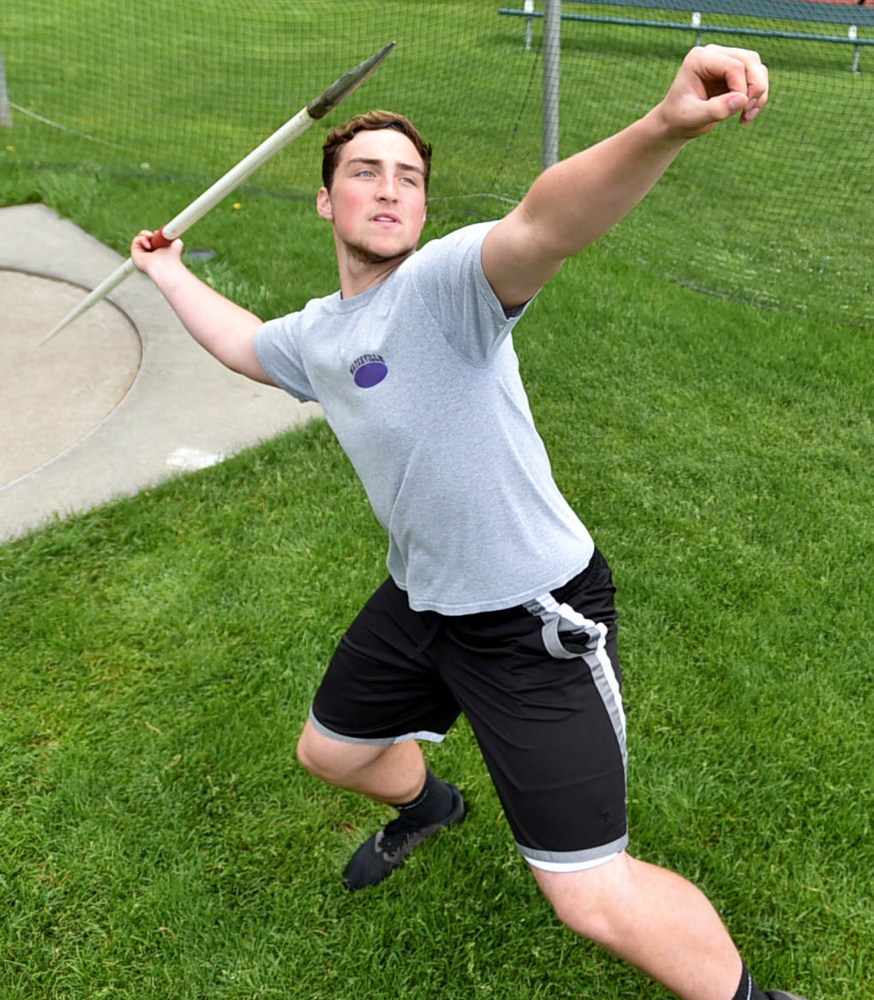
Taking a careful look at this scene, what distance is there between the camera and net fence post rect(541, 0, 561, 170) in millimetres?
6699

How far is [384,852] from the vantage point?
8.79ft

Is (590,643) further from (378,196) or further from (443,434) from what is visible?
(378,196)

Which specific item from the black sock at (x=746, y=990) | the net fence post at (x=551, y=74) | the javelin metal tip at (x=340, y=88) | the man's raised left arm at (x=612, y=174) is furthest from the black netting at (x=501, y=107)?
A: the man's raised left arm at (x=612, y=174)

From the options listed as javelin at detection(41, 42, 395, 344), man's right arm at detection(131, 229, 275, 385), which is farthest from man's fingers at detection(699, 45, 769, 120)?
man's right arm at detection(131, 229, 275, 385)

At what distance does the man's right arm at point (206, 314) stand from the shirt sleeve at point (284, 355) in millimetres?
48

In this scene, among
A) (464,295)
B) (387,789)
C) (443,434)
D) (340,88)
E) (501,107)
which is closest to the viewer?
(464,295)

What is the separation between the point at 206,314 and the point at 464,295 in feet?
3.58

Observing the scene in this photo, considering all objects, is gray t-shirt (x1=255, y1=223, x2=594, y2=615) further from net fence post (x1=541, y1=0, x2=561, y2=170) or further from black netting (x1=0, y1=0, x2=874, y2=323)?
net fence post (x1=541, y1=0, x2=561, y2=170)

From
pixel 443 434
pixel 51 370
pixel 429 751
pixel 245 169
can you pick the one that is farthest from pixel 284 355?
pixel 51 370

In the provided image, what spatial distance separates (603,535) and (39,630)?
2.15 meters

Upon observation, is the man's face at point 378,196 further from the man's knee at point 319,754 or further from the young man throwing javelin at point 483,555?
the man's knee at point 319,754

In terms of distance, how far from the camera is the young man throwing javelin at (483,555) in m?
1.89

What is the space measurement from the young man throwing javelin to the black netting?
449 centimetres

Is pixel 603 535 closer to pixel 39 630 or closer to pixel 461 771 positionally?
pixel 461 771
